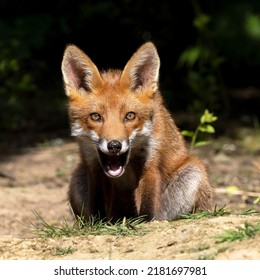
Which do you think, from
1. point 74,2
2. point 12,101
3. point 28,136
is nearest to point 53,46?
point 74,2

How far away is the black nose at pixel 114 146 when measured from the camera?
21.2 ft

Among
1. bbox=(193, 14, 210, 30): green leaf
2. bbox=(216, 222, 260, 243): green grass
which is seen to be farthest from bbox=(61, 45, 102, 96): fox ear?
bbox=(193, 14, 210, 30): green leaf

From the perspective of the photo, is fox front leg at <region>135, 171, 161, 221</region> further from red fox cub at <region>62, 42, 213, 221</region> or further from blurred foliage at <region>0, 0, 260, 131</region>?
blurred foliage at <region>0, 0, 260, 131</region>

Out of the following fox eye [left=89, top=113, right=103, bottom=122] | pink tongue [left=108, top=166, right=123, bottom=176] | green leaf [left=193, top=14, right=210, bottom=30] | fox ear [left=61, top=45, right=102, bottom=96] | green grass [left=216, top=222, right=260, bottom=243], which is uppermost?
green leaf [left=193, top=14, right=210, bottom=30]

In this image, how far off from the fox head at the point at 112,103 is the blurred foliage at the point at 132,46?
5.88 metres

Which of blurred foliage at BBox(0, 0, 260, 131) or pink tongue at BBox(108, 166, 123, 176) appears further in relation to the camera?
blurred foliage at BBox(0, 0, 260, 131)

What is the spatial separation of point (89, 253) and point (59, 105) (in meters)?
9.07

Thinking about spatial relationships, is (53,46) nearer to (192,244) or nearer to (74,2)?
(74,2)

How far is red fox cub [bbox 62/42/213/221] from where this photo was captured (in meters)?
6.82

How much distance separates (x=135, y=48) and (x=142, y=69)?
7.68m

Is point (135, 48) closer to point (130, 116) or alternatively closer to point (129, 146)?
point (130, 116)

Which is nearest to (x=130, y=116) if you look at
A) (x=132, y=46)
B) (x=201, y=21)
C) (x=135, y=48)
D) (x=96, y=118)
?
(x=96, y=118)

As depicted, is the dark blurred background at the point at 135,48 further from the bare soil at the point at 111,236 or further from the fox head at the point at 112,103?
the fox head at the point at 112,103

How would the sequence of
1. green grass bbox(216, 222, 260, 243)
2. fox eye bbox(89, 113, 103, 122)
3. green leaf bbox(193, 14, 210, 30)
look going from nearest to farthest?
green grass bbox(216, 222, 260, 243), fox eye bbox(89, 113, 103, 122), green leaf bbox(193, 14, 210, 30)
